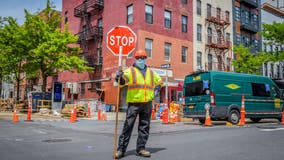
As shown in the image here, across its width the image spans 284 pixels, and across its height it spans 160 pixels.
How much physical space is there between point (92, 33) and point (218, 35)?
14562mm

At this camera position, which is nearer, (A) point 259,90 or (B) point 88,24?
(A) point 259,90

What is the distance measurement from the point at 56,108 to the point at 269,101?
1615 cm

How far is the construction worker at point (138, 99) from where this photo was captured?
5363 mm

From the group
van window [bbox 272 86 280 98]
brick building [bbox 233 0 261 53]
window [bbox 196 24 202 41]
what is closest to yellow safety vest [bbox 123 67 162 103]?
van window [bbox 272 86 280 98]

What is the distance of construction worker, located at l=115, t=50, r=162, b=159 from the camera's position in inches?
211

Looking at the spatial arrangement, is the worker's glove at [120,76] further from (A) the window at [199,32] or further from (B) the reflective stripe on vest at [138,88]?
(A) the window at [199,32]

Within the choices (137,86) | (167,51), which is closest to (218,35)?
(167,51)

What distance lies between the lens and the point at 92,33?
98.2ft

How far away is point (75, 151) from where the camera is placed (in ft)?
20.0

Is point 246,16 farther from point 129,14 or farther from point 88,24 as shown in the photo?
point 88,24

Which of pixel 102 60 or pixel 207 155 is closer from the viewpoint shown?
pixel 207 155

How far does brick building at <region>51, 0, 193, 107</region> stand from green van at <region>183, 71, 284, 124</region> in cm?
1116

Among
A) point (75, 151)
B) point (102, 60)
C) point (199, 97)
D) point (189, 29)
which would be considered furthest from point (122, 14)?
point (75, 151)

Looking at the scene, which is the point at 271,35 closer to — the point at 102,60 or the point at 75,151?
the point at 102,60
